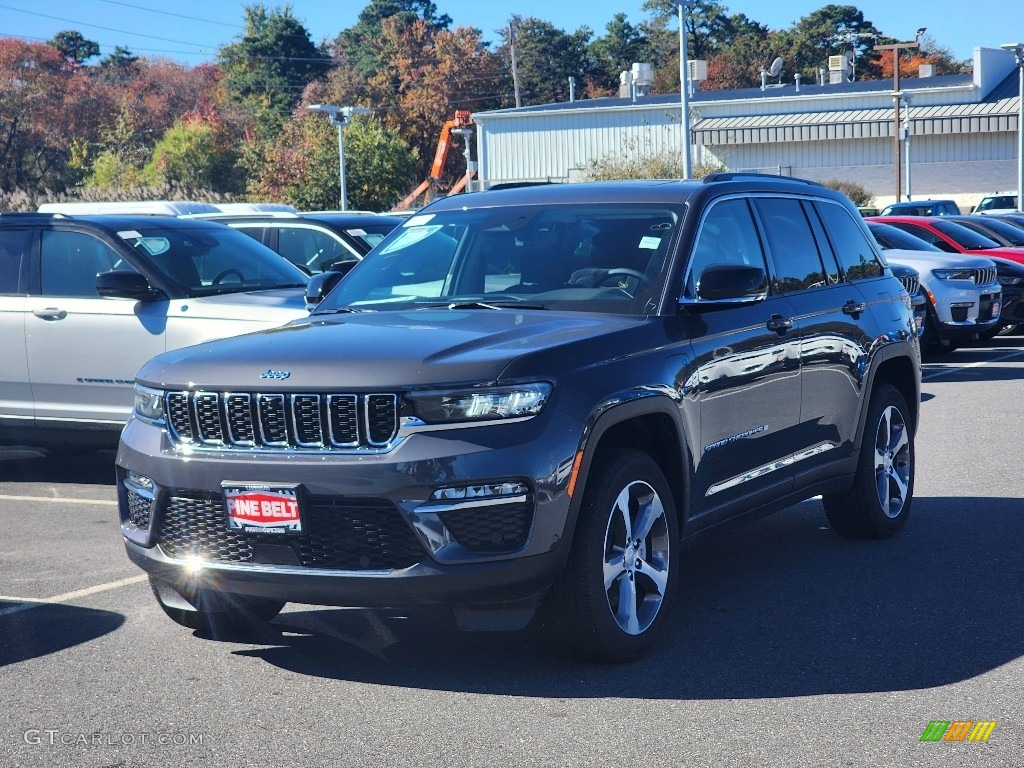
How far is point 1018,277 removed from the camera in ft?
64.4

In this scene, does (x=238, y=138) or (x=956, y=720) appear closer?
(x=956, y=720)

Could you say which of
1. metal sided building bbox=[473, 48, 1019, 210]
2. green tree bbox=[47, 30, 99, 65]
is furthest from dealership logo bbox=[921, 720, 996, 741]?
green tree bbox=[47, 30, 99, 65]

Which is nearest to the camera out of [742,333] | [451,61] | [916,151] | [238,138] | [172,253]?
[742,333]

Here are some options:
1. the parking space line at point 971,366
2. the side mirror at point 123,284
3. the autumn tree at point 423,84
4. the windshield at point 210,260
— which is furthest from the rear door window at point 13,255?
the autumn tree at point 423,84

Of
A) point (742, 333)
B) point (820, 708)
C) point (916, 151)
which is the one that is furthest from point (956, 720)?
point (916, 151)

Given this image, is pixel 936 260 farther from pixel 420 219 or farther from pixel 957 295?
pixel 420 219

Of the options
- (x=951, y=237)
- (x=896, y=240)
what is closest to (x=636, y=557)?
(x=896, y=240)

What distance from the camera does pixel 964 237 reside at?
20688 mm

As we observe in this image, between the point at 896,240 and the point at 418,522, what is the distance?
50.1ft

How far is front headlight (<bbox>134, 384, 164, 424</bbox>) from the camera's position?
5422mm

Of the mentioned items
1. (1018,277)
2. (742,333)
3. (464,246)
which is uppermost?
(464,246)

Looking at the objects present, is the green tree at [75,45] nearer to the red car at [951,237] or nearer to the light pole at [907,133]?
the light pole at [907,133]

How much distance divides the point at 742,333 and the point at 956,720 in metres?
2.06

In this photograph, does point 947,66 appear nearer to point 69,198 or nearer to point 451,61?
point 451,61
